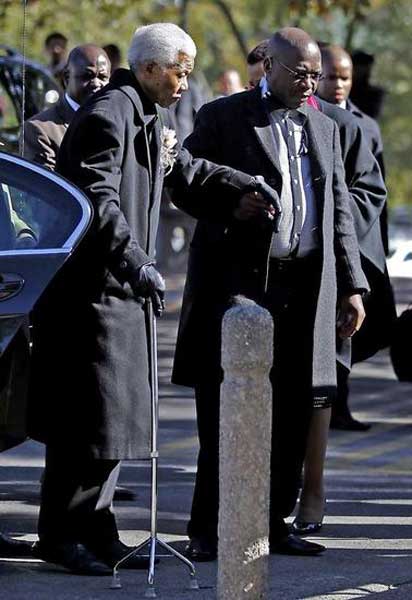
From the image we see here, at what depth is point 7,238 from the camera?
6.67m

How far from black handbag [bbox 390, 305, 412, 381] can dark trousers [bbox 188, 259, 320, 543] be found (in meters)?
3.03

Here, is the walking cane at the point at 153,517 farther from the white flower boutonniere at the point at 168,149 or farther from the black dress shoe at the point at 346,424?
the black dress shoe at the point at 346,424

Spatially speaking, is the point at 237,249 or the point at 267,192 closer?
the point at 267,192

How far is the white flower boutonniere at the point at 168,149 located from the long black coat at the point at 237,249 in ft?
1.20

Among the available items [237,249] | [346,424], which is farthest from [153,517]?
[346,424]

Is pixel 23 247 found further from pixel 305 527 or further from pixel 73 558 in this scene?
pixel 305 527

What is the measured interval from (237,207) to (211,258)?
313 millimetres

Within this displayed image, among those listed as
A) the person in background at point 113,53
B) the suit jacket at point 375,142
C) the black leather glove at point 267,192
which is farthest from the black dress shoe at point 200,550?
the person in background at point 113,53

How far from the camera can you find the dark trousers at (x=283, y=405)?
23.7 ft

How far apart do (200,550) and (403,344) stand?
3605mm

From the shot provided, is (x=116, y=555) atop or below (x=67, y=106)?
below

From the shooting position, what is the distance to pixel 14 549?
23.4 ft

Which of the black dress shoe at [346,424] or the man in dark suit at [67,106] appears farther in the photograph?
the black dress shoe at [346,424]

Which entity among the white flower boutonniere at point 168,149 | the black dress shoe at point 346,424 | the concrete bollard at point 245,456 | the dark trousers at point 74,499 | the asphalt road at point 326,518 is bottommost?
the black dress shoe at point 346,424
